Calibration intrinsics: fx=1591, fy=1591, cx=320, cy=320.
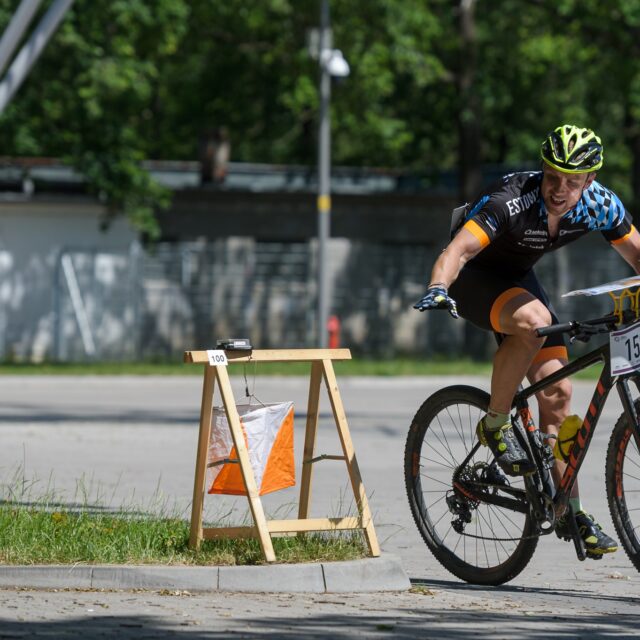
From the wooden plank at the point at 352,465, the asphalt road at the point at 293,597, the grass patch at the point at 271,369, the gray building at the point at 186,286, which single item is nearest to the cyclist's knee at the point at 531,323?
the asphalt road at the point at 293,597

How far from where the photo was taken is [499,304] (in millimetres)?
6395

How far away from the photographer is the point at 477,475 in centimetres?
678

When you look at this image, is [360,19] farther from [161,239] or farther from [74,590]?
[74,590]

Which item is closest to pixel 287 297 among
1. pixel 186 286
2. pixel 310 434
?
pixel 186 286

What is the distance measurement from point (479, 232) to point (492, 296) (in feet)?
1.43

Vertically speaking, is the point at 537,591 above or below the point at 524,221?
below

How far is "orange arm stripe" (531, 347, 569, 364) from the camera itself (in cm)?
658

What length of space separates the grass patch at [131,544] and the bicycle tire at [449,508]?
454mm

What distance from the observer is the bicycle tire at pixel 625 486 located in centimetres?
615

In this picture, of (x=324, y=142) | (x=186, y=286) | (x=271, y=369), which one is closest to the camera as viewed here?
(x=271, y=369)

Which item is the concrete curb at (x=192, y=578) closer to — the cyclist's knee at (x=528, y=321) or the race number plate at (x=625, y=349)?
the cyclist's knee at (x=528, y=321)

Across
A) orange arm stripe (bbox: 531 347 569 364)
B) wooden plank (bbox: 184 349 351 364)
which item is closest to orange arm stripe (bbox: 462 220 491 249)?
orange arm stripe (bbox: 531 347 569 364)

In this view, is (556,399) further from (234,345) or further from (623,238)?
(234,345)

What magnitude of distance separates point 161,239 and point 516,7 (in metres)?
9.42
